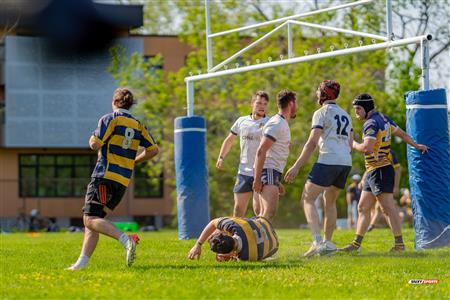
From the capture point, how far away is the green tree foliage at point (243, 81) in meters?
44.5

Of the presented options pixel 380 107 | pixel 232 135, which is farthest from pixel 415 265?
pixel 380 107

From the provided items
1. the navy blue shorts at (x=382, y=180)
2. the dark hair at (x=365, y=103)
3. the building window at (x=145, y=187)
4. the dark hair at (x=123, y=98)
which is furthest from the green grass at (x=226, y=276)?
the building window at (x=145, y=187)

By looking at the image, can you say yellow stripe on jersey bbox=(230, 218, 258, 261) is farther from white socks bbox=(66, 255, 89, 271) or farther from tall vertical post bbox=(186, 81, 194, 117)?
tall vertical post bbox=(186, 81, 194, 117)

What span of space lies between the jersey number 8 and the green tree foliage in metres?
30.2

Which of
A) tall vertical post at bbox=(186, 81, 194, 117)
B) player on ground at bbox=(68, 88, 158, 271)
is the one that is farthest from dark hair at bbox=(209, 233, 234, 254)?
tall vertical post at bbox=(186, 81, 194, 117)

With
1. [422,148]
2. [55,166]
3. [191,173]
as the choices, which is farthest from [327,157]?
[55,166]

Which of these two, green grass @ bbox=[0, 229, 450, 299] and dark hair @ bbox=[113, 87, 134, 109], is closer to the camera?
green grass @ bbox=[0, 229, 450, 299]

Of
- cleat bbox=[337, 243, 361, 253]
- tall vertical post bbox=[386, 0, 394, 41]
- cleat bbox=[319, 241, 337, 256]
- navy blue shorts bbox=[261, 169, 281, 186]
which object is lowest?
cleat bbox=[337, 243, 361, 253]

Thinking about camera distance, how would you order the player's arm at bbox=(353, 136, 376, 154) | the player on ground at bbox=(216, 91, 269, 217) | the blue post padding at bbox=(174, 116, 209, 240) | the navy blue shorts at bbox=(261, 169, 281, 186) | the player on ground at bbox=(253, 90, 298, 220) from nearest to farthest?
1. the player on ground at bbox=(253, 90, 298, 220)
2. the navy blue shorts at bbox=(261, 169, 281, 186)
3. the player's arm at bbox=(353, 136, 376, 154)
4. the player on ground at bbox=(216, 91, 269, 217)
5. the blue post padding at bbox=(174, 116, 209, 240)

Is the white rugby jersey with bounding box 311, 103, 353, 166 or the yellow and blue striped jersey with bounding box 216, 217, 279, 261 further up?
the white rugby jersey with bounding box 311, 103, 353, 166

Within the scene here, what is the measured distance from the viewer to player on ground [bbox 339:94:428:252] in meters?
13.3

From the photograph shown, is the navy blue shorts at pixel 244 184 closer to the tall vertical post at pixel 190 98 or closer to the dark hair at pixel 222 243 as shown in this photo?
the dark hair at pixel 222 243

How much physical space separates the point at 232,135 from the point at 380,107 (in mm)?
30075

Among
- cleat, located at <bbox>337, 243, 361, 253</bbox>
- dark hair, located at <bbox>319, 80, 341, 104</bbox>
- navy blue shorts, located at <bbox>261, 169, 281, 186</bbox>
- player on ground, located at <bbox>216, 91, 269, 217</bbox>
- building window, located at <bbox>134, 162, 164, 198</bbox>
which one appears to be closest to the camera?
navy blue shorts, located at <bbox>261, 169, 281, 186</bbox>
